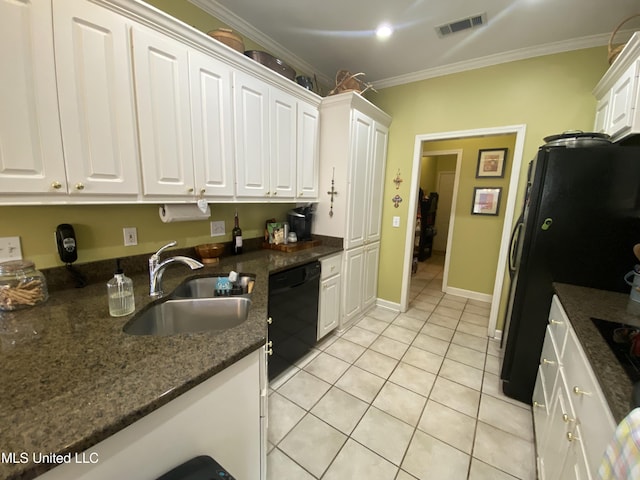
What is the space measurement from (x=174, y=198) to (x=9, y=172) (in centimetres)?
64

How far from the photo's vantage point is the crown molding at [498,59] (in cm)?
210

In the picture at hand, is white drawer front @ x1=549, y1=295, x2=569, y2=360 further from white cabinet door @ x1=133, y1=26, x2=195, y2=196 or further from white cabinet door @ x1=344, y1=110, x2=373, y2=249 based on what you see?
white cabinet door @ x1=133, y1=26, x2=195, y2=196

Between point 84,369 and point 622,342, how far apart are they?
190 cm

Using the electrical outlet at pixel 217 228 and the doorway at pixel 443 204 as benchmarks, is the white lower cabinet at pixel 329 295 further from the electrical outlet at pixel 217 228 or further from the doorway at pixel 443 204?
the doorway at pixel 443 204

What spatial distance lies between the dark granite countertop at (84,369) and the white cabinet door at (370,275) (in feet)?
6.61

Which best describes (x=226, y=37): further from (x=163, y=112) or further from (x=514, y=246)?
(x=514, y=246)

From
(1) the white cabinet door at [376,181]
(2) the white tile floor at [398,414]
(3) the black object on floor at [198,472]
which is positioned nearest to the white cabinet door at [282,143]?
(1) the white cabinet door at [376,181]

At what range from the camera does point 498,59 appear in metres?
2.42

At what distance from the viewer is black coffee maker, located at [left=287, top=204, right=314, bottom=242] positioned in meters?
2.60

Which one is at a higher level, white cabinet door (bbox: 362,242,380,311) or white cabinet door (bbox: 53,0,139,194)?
white cabinet door (bbox: 53,0,139,194)

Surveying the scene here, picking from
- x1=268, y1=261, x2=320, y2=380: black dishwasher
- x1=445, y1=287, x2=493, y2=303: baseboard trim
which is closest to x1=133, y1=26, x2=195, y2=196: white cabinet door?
x1=268, y1=261, x2=320, y2=380: black dishwasher

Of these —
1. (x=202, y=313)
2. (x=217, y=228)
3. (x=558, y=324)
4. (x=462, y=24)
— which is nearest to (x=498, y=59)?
(x=462, y=24)

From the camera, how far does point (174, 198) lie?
1.55 meters

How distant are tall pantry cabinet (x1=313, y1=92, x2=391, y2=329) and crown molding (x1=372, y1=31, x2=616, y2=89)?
46 centimetres
